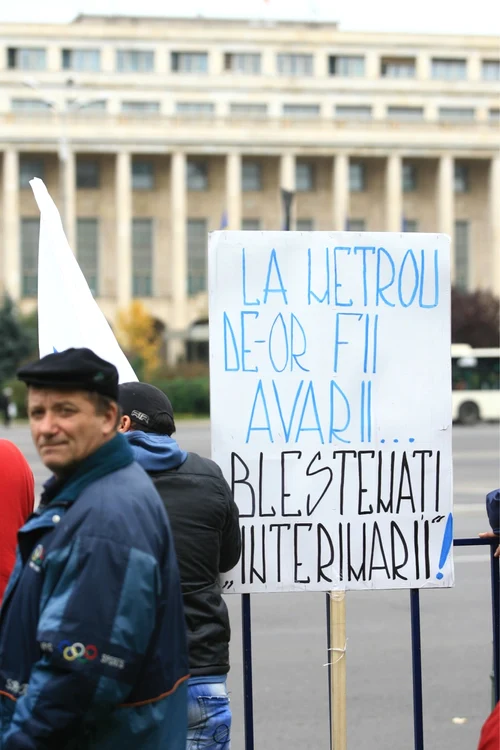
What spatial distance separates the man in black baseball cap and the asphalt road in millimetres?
2505

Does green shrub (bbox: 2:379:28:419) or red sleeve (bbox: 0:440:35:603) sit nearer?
red sleeve (bbox: 0:440:35:603)

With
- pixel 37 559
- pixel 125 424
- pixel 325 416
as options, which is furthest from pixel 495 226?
pixel 37 559

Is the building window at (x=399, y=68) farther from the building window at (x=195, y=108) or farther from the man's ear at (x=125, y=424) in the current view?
the man's ear at (x=125, y=424)

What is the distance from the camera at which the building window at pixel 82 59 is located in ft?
248

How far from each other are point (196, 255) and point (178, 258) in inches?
112

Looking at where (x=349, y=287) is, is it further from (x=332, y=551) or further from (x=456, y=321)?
(x=456, y=321)

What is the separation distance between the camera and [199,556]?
3385 millimetres

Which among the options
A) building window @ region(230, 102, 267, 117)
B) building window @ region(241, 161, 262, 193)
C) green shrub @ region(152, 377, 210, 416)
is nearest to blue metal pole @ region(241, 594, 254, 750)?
green shrub @ region(152, 377, 210, 416)

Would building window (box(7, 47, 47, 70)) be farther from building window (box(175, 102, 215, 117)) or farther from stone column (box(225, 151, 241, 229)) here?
stone column (box(225, 151, 241, 229))

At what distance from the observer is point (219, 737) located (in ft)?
11.4

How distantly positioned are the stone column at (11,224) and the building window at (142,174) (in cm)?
774

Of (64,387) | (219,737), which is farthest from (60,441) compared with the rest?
(219,737)

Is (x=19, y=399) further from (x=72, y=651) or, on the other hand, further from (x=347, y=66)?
(x=72, y=651)

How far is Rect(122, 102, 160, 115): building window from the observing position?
246ft
